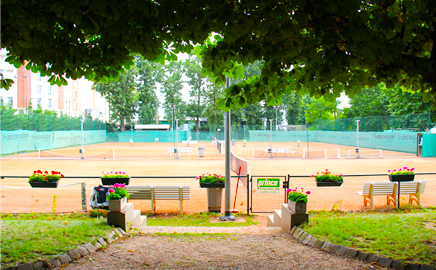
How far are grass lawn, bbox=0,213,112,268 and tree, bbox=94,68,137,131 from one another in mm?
66680

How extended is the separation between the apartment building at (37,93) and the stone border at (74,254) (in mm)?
57202

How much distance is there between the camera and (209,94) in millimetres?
77062

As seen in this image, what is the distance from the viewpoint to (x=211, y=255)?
5.66 metres

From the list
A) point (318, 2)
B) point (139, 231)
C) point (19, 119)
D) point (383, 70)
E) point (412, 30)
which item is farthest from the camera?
point (19, 119)

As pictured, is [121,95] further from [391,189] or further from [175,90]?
[391,189]

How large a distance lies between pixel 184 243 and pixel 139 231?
158cm

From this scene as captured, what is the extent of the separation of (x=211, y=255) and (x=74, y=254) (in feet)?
7.57

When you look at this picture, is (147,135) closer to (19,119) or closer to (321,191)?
(19,119)

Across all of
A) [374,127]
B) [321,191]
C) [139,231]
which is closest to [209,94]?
[374,127]

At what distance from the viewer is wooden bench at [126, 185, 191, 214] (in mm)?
10117

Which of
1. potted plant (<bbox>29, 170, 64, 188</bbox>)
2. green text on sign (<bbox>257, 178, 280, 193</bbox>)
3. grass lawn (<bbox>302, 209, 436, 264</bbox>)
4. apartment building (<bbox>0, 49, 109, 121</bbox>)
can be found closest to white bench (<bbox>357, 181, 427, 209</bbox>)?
grass lawn (<bbox>302, 209, 436, 264</bbox>)

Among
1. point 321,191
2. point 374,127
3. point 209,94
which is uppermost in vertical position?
point 209,94

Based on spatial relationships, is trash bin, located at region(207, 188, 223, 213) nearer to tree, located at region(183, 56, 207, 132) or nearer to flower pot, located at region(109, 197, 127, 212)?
flower pot, located at region(109, 197, 127, 212)

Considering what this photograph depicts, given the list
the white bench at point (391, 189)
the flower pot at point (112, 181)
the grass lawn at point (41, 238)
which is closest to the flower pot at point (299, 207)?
the white bench at point (391, 189)
